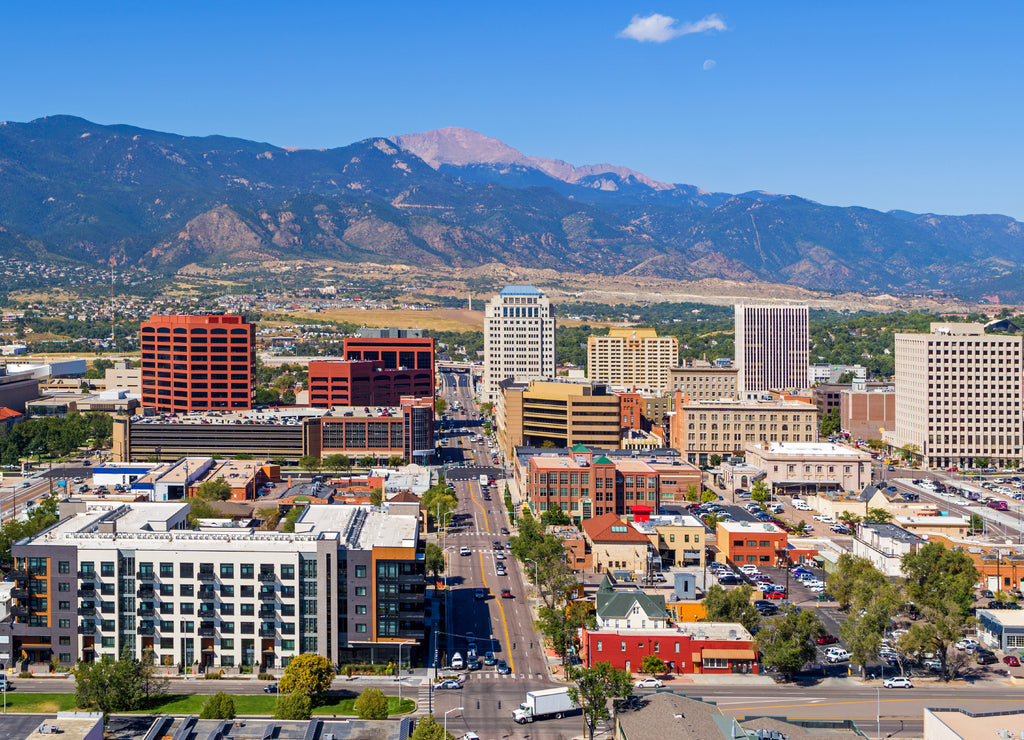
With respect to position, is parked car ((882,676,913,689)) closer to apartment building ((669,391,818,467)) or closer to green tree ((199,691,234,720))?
green tree ((199,691,234,720))

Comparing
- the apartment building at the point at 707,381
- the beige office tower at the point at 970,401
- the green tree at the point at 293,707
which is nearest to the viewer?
the green tree at the point at 293,707

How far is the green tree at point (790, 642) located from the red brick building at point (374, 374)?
10825 cm

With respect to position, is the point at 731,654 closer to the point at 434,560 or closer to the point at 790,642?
the point at 790,642

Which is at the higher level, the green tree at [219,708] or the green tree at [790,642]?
the green tree at [790,642]

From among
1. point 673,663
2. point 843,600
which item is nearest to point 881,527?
point 843,600

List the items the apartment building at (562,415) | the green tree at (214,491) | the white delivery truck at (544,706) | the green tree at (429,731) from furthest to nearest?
the apartment building at (562,415) < the green tree at (214,491) < the white delivery truck at (544,706) < the green tree at (429,731)

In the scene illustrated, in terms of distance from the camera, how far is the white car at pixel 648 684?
226 feet

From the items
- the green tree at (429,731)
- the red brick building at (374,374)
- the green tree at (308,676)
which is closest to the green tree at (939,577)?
the green tree at (429,731)

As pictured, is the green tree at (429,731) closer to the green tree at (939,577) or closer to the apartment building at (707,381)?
the green tree at (939,577)

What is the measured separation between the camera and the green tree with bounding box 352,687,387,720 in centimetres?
6244

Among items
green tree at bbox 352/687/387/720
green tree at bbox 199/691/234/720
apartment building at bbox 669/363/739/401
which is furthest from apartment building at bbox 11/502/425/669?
apartment building at bbox 669/363/739/401

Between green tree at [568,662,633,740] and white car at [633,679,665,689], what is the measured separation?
4.74m

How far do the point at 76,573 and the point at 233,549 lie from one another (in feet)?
31.7

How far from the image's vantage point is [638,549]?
323 ft
